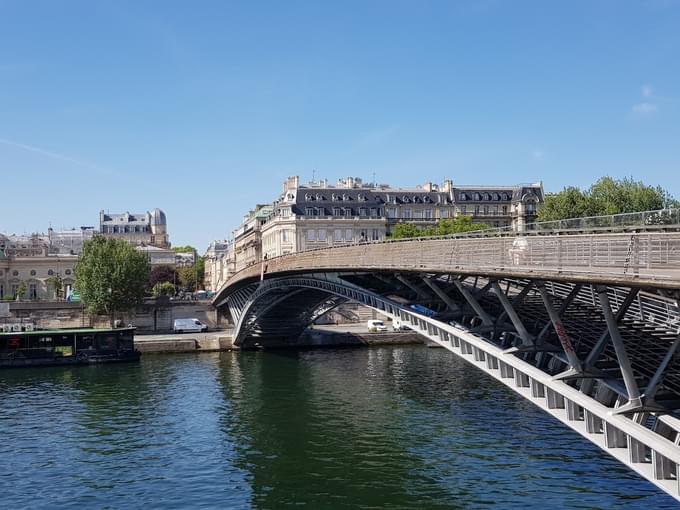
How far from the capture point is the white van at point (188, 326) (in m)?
91.8

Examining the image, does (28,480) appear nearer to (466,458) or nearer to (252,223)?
(466,458)

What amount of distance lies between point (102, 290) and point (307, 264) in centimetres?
4485

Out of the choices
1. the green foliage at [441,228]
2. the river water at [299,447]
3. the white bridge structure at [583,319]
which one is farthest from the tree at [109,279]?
the white bridge structure at [583,319]

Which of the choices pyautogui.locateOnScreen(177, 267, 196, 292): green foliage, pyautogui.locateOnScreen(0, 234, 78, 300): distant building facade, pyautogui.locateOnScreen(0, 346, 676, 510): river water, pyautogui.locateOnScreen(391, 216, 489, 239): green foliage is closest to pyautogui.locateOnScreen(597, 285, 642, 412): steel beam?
pyautogui.locateOnScreen(0, 346, 676, 510): river water

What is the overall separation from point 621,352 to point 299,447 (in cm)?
1995

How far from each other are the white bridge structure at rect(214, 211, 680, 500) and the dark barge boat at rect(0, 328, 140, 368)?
3792cm

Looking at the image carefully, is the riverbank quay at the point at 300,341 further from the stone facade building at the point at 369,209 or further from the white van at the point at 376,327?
the stone facade building at the point at 369,209

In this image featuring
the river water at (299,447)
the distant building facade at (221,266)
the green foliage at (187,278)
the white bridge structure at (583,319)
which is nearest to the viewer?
the white bridge structure at (583,319)

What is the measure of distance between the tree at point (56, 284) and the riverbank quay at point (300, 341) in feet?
171

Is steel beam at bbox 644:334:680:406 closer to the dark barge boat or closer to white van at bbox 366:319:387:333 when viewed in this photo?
the dark barge boat

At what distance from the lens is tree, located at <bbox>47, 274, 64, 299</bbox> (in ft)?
431

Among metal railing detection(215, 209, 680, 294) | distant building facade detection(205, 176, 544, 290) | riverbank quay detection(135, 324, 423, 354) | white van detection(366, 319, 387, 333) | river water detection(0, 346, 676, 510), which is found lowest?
river water detection(0, 346, 676, 510)

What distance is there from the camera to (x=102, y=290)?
88688 millimetres

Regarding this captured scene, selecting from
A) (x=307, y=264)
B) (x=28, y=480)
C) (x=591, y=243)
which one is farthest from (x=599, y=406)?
(x=307, y=264)
